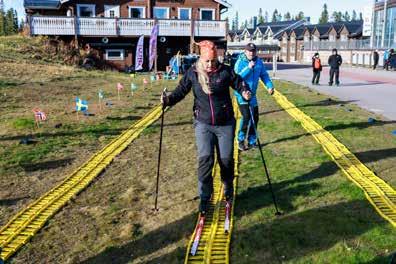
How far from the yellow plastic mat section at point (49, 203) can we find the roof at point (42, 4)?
3115 cm

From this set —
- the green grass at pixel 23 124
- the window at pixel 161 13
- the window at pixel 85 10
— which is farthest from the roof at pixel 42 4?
the green grass at pixel 23 124

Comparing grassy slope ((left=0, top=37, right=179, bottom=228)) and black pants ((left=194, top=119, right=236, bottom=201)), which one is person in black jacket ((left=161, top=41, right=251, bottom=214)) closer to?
black pants ((left=194, top=119, right=236, bottom=201))

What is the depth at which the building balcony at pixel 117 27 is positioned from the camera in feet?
105

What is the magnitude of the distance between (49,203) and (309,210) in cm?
346

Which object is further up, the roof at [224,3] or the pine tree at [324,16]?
the pine tree at [324,16]

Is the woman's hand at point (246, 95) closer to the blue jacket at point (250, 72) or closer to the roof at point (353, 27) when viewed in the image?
the blue jacket at point (250, 72)

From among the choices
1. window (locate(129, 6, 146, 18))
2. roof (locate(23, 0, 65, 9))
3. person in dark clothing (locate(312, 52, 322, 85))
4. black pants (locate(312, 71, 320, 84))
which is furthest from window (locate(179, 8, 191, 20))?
person in dark clothing (locate(312, 52, 322, 85))

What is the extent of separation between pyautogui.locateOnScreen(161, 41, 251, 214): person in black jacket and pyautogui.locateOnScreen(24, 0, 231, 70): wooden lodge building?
A: 96.9ft

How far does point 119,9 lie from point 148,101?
77.0 ft

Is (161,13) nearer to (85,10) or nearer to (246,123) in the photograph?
(85,10)

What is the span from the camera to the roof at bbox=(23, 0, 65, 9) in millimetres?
36700

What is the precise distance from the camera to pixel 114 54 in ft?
117

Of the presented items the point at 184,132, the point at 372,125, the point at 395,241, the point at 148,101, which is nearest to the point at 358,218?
the point at 395,241

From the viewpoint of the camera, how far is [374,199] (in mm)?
5891
